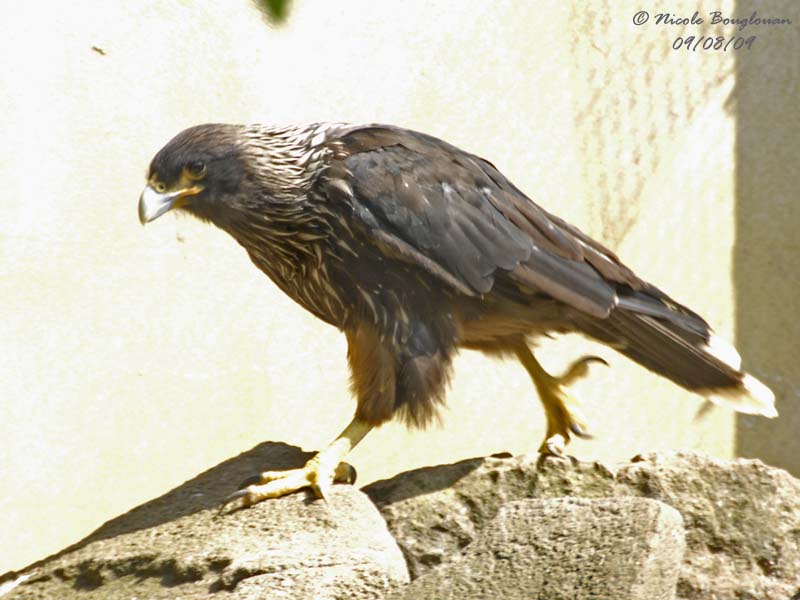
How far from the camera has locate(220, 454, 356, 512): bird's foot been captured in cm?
349

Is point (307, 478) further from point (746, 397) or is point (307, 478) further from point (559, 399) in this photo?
point (746, 397)

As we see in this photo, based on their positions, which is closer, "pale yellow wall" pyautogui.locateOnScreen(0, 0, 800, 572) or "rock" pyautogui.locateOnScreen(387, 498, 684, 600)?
"rock" pyautogui.locateOnScreen(387, 498, 684, 600)

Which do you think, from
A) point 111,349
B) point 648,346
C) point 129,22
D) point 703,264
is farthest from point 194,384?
point 703,264

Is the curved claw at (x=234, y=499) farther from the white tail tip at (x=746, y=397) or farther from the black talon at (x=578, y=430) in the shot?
the white tail tip at (x=746, y=397)

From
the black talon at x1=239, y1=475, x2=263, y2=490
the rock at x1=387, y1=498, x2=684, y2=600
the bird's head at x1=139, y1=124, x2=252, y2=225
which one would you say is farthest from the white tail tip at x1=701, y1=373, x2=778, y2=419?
the bird's head at x1=139, y1=124, x2=252, y2=225

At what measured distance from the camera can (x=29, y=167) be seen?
4.19 m

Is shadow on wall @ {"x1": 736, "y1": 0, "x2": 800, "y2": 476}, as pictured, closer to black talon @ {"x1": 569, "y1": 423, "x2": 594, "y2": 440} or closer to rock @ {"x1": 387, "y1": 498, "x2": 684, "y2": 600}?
black talon @ {"x1": 569, "y1": 423, "x2": 594, "y2": 440}

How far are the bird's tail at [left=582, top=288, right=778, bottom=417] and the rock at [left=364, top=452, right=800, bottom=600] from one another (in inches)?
17.7

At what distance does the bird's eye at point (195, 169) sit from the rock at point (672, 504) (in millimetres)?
1059

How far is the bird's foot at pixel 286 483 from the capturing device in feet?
11.4

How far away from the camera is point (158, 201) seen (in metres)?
3.77

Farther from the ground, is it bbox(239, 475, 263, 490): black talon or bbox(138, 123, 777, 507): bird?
bbox(138, 123, 777, 507): bird

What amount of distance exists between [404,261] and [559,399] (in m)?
0.84

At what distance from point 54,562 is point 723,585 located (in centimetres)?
182
